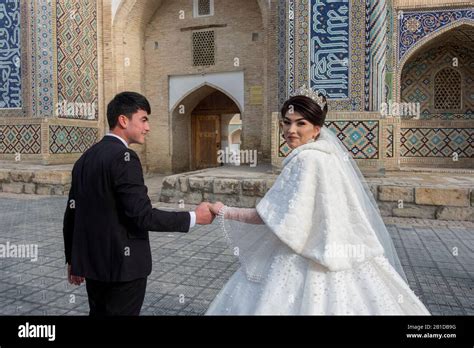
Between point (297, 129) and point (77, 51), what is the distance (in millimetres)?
9435

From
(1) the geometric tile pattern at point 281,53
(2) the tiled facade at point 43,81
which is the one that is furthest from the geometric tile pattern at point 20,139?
(1) the geometric tile pattern at point 281,53

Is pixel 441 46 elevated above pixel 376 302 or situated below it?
above

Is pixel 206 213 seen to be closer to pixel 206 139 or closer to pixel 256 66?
pixel 256 66


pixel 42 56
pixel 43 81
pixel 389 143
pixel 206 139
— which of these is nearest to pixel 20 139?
pixel 43 81

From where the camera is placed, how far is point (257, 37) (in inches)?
412

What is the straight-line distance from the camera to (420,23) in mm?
8820

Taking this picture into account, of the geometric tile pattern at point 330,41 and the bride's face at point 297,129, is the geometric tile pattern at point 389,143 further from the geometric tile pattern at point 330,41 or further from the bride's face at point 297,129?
the bride's face at point 297,129

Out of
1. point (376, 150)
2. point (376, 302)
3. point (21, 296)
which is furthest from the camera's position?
point (376, 150)

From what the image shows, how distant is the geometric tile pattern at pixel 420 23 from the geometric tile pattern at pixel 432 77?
1073 mm
